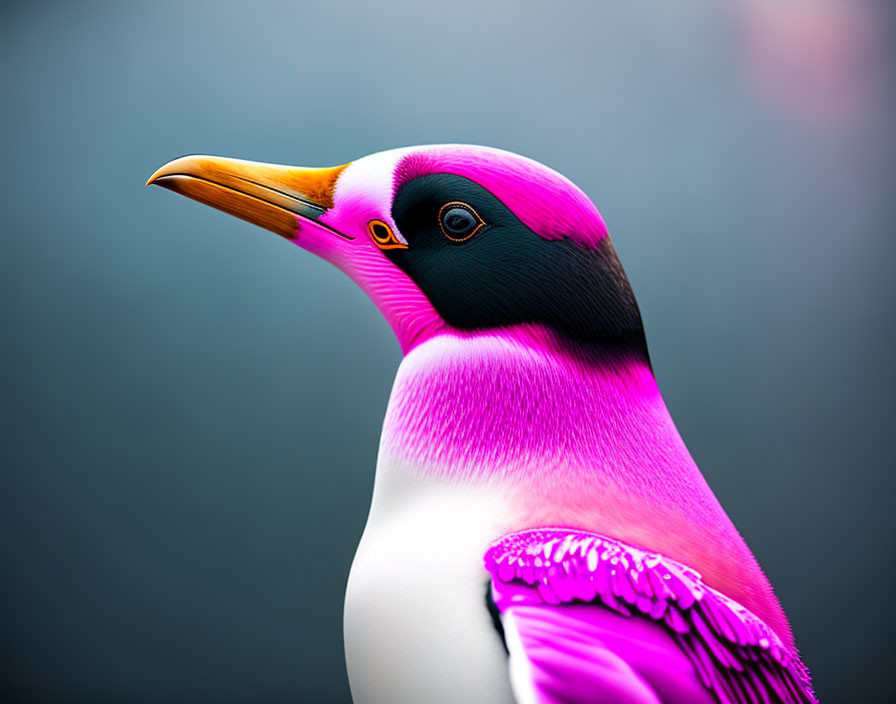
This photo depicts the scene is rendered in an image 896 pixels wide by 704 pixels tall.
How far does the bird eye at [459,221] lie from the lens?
60 centimetres

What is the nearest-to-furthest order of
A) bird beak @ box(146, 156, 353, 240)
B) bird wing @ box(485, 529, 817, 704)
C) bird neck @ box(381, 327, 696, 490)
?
1. bird wing @ box(485, 529, 817, 704)
2. bird neck @ box(381, 327, 696, 490)
3. bird beak @ box(146, 156, 353, 240)

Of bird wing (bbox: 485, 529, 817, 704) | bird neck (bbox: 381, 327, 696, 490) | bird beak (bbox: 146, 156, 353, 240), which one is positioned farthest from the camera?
bird beak (bbox: 146, 156, 353, 240)

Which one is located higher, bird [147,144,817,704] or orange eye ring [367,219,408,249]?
orange eye ring [367,219,408,249]

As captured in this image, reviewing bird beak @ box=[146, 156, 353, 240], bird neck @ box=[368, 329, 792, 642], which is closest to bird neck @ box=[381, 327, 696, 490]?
bird neck @ box=[368, 329, 792, 642]

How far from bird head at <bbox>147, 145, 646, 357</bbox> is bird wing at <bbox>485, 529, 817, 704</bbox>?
0.19 meters

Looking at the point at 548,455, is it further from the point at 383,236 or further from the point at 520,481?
the point at 383,236

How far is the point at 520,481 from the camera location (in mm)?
560

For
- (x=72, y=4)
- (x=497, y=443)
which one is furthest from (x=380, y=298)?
(x=72, y=4)

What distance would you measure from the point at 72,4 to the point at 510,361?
5.67 ft

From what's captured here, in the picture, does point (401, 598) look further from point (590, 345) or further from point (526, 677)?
point (590, 345)

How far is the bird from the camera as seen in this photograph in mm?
479

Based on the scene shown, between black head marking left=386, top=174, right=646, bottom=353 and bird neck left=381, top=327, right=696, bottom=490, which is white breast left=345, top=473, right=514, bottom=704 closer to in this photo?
bird neck left=381, top=327, right=696, bottom=490

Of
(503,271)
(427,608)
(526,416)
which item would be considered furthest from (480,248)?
(427,608)

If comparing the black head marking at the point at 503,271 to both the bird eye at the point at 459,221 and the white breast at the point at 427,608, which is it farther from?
the white breast at the point at 427,608
